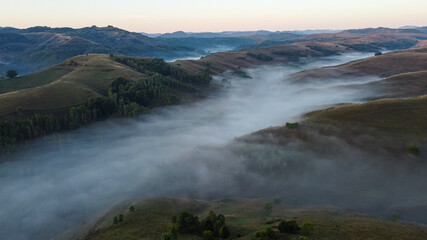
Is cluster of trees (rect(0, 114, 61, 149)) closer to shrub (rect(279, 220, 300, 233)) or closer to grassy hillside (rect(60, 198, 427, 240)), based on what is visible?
grassy hillside (rect(60, 198, 427, 240))

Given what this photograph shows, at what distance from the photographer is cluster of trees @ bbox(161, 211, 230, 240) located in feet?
222

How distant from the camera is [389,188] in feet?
327

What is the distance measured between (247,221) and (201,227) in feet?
50.0

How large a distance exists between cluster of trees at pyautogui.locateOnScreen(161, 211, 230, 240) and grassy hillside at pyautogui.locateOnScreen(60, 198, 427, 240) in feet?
7.41

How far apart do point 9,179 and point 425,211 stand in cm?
19831

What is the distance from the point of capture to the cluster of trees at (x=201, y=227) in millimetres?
67794

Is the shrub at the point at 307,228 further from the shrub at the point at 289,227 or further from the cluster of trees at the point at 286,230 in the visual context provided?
the shrub at the point at 289,227

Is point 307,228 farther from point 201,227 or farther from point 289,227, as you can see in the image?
point 201,227

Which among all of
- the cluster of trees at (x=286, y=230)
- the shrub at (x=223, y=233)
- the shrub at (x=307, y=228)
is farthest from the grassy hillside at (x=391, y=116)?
the shrub at (x=223, y=233)

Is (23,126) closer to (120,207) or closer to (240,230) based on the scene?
(120,207)

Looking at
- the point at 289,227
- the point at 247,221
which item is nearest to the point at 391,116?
the point at 247,221

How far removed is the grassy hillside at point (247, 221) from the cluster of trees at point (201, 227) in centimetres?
226

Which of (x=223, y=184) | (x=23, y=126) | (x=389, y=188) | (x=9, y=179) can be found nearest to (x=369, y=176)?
(x=389, y=188)

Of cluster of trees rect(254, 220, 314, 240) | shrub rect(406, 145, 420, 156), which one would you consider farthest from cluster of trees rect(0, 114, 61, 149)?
shrub rect(406, 145, 420, 156)
